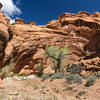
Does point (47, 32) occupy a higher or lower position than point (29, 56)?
higher

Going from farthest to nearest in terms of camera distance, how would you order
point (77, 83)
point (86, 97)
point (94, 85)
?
1. point (77, 83)
2. point (94, 85)
3. point (86, 97)

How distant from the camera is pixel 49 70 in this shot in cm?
2425

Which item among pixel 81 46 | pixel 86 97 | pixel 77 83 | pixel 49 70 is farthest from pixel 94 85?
pixel 81 46

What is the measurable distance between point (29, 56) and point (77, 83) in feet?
62.5

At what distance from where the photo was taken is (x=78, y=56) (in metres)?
28.4

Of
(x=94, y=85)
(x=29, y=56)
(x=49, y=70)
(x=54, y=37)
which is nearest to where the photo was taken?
(x=94, y=85)

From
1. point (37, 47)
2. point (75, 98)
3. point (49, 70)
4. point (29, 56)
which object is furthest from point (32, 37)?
point (75, 98)

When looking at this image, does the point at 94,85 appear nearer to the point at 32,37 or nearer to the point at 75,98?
the point at 75,98

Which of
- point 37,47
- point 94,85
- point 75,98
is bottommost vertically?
point 75,98

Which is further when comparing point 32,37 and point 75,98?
point 32,37

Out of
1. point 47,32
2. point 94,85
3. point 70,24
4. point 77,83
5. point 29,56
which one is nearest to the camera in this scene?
point 94,85

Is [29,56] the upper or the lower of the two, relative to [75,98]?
upper

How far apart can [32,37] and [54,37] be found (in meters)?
6.03

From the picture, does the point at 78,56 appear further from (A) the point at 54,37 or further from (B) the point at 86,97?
(B) the point at 86,97
